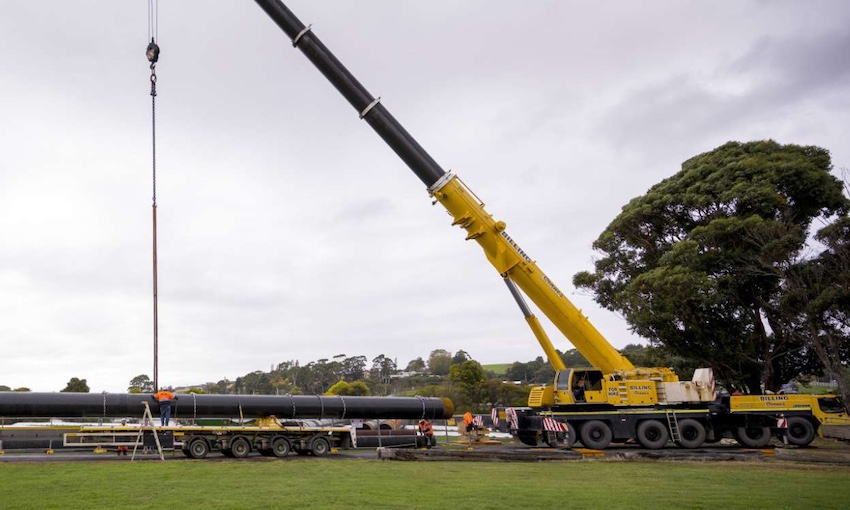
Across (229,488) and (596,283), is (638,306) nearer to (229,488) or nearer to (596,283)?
(596,283)

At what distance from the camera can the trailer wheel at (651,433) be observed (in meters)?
23.4

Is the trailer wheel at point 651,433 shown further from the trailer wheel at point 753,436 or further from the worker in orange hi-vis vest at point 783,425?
the worker in orange hi-vis vest at point 783,425

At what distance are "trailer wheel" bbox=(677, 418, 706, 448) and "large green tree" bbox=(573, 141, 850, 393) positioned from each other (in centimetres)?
887

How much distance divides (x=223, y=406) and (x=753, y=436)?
61.8ft

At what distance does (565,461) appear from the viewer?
64.3ft

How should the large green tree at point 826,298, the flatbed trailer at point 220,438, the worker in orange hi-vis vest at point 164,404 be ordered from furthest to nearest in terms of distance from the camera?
the large green tree at point 826,298 < the worker in orange hi-vis vest at point 164,404 < the flatbed trailer at point 220,438

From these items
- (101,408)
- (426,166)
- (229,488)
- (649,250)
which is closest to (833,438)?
(649,250)

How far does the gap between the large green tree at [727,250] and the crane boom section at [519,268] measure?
9.97m

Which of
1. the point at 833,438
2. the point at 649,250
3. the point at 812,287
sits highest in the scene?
the point at 649,250

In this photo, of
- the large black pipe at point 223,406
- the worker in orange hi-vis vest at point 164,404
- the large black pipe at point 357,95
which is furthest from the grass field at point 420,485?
the large black pipe at point 357,95

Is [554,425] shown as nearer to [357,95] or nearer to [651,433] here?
[651,433]

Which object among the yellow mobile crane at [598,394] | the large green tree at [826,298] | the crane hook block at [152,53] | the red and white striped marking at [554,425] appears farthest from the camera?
the large green tree at [826,298]

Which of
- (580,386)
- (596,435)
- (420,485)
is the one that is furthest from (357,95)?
(596,435)

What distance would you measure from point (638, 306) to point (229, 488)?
25894mm
